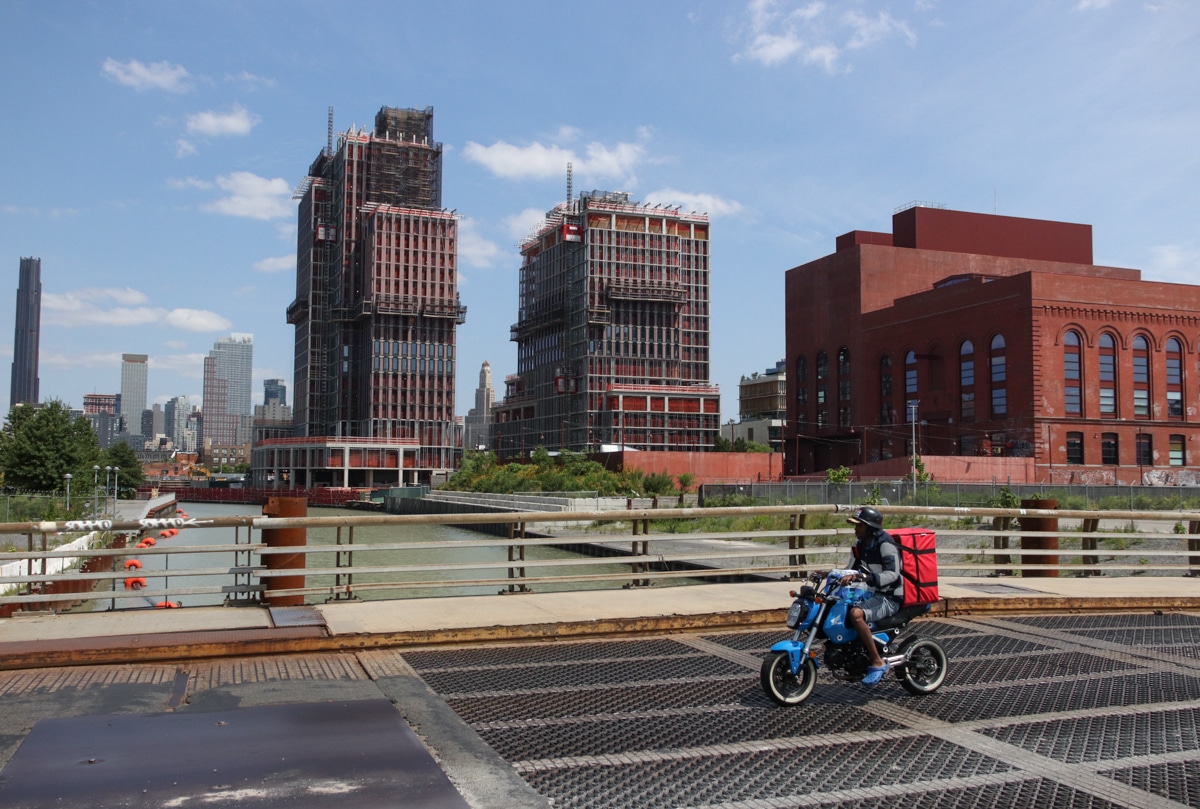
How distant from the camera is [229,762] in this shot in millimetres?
6773

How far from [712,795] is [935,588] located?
4.25 m

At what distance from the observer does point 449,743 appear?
742 cm

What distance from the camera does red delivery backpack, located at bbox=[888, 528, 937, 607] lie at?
9.45 meters

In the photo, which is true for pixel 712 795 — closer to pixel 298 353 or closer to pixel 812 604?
pixel 812 604

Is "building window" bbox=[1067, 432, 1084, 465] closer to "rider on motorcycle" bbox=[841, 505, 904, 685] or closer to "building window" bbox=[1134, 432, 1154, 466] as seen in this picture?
"building window" bbox=[1134, 432, 1154, 466]

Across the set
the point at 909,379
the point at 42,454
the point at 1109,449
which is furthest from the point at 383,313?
the point at 1109,449

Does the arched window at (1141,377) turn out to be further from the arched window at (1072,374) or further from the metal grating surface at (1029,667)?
the metal grating surface at (1029,667)

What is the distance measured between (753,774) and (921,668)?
10.8 feet

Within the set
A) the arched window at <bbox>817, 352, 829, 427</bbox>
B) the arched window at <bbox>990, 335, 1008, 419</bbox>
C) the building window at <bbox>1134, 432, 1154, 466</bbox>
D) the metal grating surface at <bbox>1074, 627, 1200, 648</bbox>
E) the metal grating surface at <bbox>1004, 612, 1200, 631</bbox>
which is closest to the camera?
the metal grating surface at <bbox>1074, 627, 1200, 648</bbox>

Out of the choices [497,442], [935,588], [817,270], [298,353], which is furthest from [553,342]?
[935,588]

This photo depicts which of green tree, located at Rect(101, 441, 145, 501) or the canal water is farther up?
green tree, located at Rect(101, 441, 145, 501)

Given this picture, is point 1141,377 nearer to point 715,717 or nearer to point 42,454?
point 715,717

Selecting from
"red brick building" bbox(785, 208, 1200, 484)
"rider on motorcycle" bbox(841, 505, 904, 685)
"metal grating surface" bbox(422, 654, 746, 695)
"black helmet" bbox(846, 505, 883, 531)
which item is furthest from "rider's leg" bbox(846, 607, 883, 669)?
"red brick building" bbox(785, 208, 1200, 484)

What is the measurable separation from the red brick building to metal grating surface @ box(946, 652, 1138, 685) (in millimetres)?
56804
